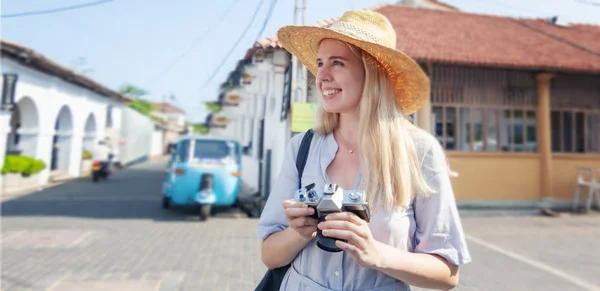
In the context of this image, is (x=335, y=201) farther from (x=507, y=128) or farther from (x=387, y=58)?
(x=507, y=128)

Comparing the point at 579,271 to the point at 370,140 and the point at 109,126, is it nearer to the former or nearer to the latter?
the point at 370,140

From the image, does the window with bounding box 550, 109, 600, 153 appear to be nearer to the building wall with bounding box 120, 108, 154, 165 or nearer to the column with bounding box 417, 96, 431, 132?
the column with bounding box 417, 96, 431, 132

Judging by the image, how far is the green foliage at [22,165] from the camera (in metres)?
10.7

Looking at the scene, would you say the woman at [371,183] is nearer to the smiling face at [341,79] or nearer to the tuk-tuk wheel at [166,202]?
the smiling face at [341,79]

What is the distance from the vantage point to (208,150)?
7.75 m

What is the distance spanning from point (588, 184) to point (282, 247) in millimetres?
9573

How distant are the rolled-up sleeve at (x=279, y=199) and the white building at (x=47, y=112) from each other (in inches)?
433

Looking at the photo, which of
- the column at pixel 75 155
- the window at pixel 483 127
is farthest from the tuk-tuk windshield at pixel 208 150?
the column at pixel 75 155

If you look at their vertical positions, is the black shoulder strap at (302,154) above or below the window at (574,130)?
below

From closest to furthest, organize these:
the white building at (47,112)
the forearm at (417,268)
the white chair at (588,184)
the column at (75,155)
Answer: the forearm at (417,268)
the white chair at (588,184)
the white building at (47,112)
the column at (75,155)

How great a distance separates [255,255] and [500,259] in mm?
3198

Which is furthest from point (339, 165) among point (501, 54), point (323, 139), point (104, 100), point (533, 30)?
Result: point (104, 100)

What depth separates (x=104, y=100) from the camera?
18031mm

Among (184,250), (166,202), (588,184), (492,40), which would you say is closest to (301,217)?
(184,250)
